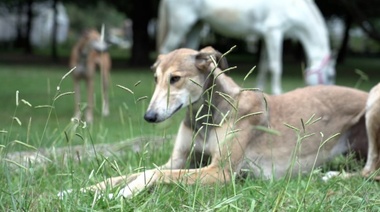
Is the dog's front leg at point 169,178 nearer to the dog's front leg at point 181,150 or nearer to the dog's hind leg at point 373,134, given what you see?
the dog's front leg at point 181,150

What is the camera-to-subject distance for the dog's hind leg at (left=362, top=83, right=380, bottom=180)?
14.6ft

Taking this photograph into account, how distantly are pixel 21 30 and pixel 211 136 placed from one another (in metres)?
43.4

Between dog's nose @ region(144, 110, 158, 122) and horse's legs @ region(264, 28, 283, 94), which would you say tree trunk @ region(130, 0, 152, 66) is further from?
dog's nose @ region(144, 110, 158, 122)

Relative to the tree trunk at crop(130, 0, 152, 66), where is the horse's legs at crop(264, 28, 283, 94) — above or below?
above

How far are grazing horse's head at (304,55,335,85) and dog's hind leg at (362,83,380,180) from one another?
5.55 m

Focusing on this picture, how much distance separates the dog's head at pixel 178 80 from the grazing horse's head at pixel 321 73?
5.92m

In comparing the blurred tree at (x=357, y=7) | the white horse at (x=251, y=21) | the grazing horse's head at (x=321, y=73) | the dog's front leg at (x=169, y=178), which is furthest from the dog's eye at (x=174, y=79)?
the blurred tree at (x=357, y=7)

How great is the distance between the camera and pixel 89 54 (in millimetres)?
9914

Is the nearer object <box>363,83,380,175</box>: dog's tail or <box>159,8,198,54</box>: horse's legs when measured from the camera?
<box>363,83,380,175</box>: dog's tail

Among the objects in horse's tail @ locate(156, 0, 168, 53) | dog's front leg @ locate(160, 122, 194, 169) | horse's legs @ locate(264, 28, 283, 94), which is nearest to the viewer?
dog's front leg @ locate(160, 122, 194, 169)

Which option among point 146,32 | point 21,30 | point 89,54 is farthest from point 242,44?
point 89,54

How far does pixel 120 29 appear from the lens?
256ft

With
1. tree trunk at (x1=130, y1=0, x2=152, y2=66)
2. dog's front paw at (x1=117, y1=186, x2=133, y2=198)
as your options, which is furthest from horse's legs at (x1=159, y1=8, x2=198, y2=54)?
tree trunk at (x1=130, y1=0, x2=152, y2=66)

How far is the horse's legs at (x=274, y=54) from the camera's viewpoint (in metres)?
10.9
